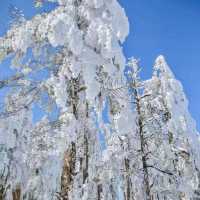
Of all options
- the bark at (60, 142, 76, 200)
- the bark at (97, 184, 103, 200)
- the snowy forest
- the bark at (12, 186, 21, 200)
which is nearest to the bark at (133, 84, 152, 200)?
the snowy forest

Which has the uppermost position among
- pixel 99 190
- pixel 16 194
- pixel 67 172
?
pixel 99 190

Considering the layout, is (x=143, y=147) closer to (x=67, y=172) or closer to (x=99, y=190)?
(x=99, y=190)

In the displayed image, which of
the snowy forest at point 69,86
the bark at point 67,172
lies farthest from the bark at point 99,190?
the bark at point 67,172

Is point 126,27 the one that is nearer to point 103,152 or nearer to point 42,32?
point 42,32

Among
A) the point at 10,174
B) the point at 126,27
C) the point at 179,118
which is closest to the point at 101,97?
the point at 126,27

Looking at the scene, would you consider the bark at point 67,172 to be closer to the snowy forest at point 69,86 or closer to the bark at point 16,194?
the snowy forest at point 69,86

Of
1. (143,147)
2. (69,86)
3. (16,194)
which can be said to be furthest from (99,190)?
(69,86)

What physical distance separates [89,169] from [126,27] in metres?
7.68

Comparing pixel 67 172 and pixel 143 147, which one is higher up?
pixel 143 147

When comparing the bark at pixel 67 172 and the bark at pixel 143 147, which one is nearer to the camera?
the bark at pixel 67 172

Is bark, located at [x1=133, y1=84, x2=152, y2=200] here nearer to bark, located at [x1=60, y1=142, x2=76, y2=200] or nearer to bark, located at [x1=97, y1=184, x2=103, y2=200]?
bark, located at [x1=97, y1=184, x2=103, y2=200]

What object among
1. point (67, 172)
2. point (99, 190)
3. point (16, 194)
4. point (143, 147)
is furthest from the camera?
point (99, 190)

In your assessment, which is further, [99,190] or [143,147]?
[99,190]

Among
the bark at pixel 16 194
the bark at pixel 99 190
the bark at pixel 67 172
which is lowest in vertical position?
the bark at pixel 67 172
